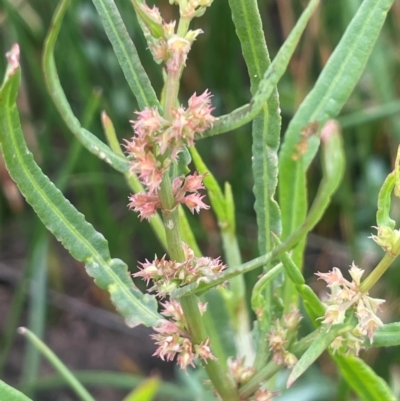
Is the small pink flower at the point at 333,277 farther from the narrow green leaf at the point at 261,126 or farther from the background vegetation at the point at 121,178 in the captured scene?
the background vegetation at the point at 121,178

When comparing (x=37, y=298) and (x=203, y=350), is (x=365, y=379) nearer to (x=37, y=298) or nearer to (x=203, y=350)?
(x=203, y=350)

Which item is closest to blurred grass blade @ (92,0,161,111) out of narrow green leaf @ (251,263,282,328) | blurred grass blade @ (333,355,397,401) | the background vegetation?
narrow green leaf @ (251,263,282,328)

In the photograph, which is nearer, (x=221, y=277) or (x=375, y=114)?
(x=221, y=277)

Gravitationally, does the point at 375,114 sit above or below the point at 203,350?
above

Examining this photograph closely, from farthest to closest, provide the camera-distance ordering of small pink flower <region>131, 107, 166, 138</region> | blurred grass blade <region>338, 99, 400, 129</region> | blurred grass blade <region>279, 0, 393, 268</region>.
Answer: blurred grass blade <region>338, 99, 400, 129</region>
blurred grass blade <region>279, 0, 393, 268</region>
small pink flower <region>131, 107, 166, 138</region>

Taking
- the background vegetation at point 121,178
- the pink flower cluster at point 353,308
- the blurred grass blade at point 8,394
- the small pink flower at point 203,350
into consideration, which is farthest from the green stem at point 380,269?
the background vegetation at point 121,178

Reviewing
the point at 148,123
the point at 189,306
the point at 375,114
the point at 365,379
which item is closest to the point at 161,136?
the point at 148,123

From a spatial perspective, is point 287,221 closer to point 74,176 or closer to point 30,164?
point 30,164

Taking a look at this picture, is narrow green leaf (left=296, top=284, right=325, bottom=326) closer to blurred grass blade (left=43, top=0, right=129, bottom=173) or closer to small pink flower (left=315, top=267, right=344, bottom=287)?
→ small pink flower (left=315, top=267, right=344, bottom=287)

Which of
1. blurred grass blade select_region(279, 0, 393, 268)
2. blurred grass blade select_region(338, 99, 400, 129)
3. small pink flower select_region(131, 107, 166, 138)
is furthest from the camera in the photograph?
blurred grass blade select_region(338, 99, 400, 129)
